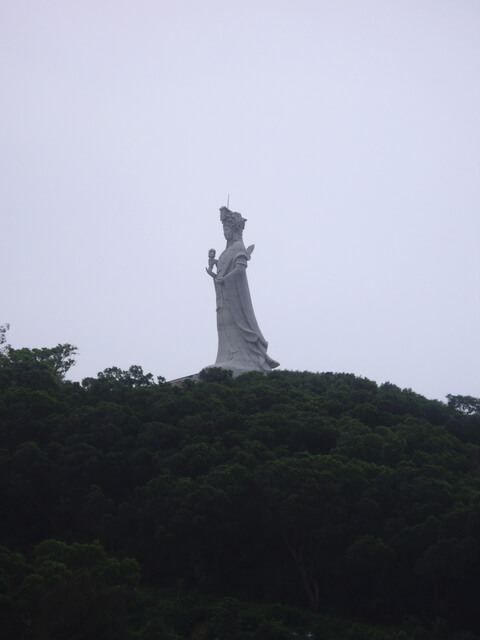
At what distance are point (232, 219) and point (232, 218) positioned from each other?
0.03 metres

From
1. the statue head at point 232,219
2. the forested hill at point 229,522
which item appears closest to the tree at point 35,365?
the forested hill at point 229,522

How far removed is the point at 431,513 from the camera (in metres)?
16.1

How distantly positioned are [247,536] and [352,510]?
188cm

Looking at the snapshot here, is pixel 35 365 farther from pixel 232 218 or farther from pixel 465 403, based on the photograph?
pixel 465 403

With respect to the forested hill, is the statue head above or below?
above

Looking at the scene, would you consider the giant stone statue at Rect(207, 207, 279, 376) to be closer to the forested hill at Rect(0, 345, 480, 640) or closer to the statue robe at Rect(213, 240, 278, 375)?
the statue robe at Rect(213, 240, 278, 375)

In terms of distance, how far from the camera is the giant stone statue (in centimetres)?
2539

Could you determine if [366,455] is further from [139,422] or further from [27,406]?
[27,406]

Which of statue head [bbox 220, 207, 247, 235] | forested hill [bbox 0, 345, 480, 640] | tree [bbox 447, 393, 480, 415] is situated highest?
statue head [bbox 220, 207, 247, 235]

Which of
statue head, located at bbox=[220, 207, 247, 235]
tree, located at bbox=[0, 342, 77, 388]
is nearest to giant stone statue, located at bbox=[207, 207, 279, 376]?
statue head, located at bbox=[220, 207, 247, 235]

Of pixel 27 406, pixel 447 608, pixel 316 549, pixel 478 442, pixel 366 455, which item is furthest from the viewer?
pixel 478 442

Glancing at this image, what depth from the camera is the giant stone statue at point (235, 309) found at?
83.3ft

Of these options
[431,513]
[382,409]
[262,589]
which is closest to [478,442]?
[382,409]

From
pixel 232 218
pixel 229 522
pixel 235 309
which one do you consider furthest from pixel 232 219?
pixel 229 522
